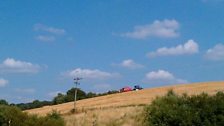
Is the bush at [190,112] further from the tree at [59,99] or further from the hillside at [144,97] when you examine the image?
the tree at [59,99]

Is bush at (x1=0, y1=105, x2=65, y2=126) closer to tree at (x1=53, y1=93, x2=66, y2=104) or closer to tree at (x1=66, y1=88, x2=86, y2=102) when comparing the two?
tree at (x1=53, y1=93, x2=66, y2=104)

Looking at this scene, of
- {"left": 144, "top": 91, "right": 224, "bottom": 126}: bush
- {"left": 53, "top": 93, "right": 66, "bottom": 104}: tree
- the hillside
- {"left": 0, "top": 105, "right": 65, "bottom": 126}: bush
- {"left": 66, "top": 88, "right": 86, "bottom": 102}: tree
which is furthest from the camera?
{"left": 66, "top": 88, "right": 86, "bottom": 102}: tree

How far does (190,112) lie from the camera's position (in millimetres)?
46656

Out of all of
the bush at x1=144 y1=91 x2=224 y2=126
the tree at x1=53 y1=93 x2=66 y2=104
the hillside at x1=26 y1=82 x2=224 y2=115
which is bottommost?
the bush at x1=144 y1=91 x2=224 y2=126

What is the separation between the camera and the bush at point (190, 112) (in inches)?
1816

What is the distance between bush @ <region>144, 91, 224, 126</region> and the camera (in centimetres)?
4612

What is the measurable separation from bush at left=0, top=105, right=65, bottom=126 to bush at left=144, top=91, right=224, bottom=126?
1184 centimetres

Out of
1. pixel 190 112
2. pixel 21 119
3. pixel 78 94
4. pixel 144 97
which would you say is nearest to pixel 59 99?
pixel 78 94

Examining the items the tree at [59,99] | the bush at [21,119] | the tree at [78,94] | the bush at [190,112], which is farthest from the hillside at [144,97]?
the tree at [59,99]

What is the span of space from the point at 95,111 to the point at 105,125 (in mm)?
8396

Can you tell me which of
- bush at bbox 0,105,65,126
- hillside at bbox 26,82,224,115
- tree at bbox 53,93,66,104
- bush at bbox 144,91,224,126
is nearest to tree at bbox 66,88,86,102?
tree at bbox 53,93,66,104

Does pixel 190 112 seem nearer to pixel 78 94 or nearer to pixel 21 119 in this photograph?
pixel 21 119

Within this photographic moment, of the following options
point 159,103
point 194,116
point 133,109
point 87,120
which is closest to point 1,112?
point 87,120

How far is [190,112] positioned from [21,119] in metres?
19.3
